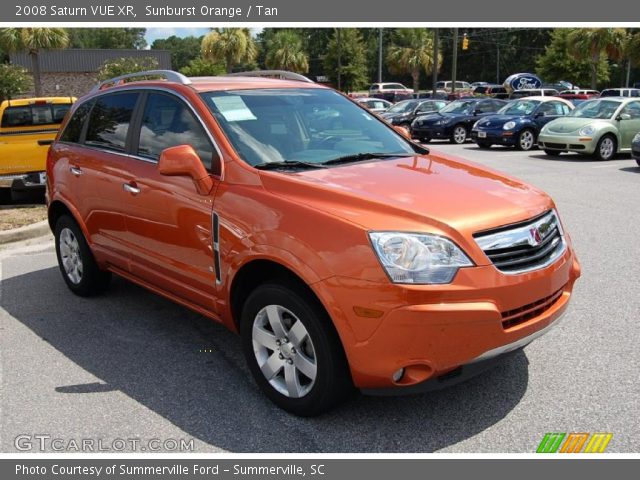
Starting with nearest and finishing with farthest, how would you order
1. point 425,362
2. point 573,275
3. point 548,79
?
point 425,362
point 573,275
point 548,79

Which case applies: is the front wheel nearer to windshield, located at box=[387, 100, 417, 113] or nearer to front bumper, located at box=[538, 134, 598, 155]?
windshield, located at box=[387, 100, 417, 113]

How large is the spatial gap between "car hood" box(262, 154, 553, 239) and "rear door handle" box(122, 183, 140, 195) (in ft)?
4.20

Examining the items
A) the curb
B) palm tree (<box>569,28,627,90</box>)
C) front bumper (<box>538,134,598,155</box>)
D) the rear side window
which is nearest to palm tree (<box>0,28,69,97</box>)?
the rear side window

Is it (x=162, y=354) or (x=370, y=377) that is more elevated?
(x=370, y=377)

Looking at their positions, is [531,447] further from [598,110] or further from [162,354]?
[598,110]

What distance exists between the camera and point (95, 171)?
5043 millimetres

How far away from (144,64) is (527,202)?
29.0 meters

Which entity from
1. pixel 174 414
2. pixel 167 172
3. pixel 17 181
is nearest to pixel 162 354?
pixel 174 414

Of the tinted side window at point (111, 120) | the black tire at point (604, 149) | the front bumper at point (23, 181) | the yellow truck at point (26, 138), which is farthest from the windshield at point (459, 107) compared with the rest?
the tinted side window at point (111, 120)

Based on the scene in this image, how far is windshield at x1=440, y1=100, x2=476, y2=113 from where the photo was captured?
883 inches

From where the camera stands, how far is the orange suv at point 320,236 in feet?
9.94

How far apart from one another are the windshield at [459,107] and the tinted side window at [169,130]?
19.1m

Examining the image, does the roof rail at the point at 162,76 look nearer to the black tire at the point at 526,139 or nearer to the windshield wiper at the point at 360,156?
the windshield wiper at the point at 360,156

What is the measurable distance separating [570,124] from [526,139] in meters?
2.69
